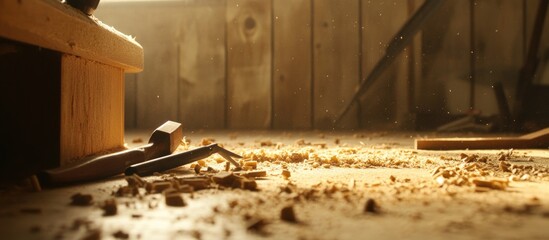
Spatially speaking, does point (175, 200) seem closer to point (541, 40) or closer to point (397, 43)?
point (397, 43)

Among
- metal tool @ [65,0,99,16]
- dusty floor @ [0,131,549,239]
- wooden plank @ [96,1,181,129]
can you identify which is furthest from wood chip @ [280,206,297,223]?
wooden plank @ [96,1,181,129]

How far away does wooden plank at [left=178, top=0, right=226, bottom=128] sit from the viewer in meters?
3.88

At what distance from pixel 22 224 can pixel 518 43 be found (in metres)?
3.54

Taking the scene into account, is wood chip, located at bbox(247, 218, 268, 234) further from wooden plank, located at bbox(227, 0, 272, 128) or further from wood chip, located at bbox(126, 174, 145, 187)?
wooden plank, located at bbox(227, 0, 272, 128)

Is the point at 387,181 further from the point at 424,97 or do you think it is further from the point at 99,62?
the point at 424,97

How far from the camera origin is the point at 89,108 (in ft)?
5.36

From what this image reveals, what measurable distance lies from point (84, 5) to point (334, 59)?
2429 mm

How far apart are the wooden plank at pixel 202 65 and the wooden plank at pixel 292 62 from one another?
0.42 meters

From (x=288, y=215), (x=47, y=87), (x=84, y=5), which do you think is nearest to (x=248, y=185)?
(x=288, y=215)

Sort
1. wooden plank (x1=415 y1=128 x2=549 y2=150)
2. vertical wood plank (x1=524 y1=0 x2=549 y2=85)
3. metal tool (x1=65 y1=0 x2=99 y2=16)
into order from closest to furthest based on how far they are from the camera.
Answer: metal tool (x1=65 y1=0 x2=99 y2=16) → wooden plank (x1=415 y1=128 x2=549 y2=150) → vertical wood plank (x1=524 y1=0 x2=549 y2=85)

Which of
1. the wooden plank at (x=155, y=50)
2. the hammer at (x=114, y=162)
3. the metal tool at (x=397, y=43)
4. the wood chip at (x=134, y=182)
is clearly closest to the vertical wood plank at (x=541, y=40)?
the metal tool at (x=397, y=43)

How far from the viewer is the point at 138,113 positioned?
3973mm

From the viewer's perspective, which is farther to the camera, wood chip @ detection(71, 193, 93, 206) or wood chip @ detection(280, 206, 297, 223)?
wood chip @ detection(71, 193, 93, 206)

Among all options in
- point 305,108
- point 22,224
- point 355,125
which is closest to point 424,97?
point 355,125
